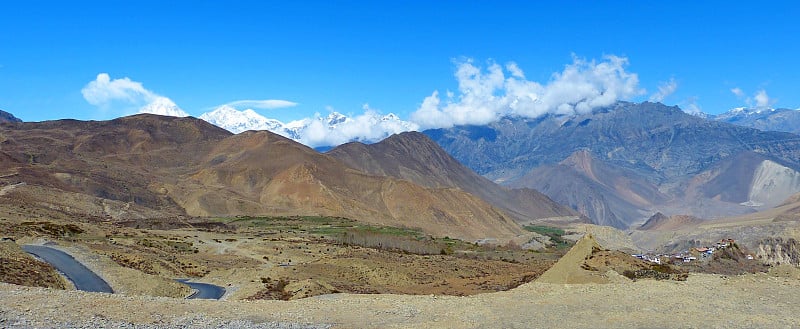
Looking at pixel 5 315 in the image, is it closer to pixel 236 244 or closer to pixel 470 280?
pixel 470 280

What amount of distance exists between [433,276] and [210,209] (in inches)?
4297

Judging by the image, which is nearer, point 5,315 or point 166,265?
point 5,315

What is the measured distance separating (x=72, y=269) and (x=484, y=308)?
112 ft

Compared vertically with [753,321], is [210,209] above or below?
above

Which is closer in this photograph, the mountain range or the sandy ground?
the sandy ground

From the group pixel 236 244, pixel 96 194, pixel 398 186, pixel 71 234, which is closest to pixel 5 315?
pixel 71 234

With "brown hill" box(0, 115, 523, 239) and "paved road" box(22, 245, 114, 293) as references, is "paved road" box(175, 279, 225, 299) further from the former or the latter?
"brown hill" box(0, 115, 523, 239)

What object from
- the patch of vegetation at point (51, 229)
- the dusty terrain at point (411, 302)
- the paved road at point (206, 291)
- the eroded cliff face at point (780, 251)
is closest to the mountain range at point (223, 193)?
the patch of vegetation at point (51, 229)

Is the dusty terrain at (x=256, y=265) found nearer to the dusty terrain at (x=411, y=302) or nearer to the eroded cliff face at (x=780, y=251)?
the dusty terrain at (x=411, y=302)

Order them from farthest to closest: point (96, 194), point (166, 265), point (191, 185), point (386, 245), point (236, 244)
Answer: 1. point (191, 185)
2. point (96, 194)
3. point (386, 245)
4. point (236, 244)
5. point (166, 265)

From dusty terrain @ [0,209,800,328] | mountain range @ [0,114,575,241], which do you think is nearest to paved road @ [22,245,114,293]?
dusty terrain @ [0,209,800,328]

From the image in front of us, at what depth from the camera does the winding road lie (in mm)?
42969

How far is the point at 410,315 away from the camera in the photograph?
2806 cm

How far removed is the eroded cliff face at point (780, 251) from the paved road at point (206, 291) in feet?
351
